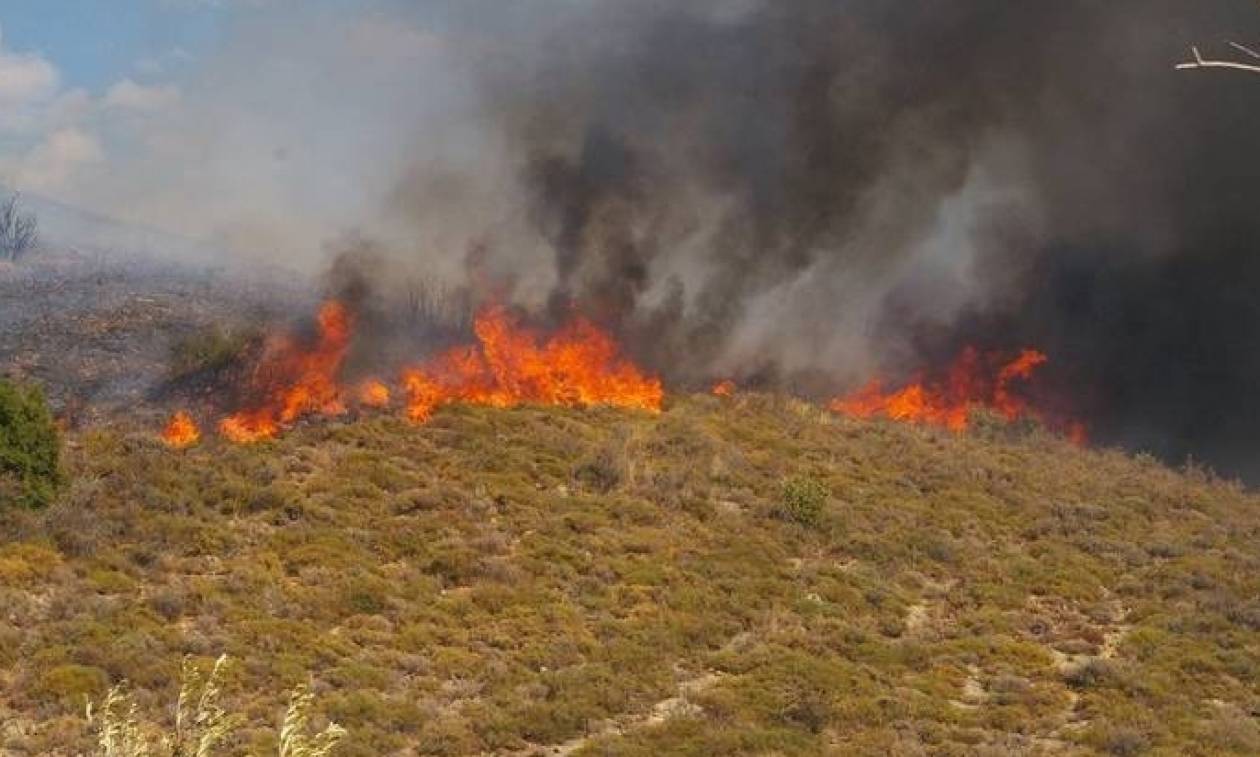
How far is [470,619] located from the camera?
24.8 meters

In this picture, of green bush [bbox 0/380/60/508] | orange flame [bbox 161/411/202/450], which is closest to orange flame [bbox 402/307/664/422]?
orange flame [bbox 161/411/202/450]

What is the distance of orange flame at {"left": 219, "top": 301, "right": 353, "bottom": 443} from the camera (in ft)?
116

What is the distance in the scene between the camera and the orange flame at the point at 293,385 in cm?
3522

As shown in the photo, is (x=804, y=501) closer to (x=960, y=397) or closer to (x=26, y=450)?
(x=26, y=450)

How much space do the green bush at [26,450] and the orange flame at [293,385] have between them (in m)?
6.94

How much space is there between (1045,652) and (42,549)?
2422 centimetres

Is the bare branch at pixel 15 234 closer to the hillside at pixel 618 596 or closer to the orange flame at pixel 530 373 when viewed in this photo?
the orange flame at pixel 530 373

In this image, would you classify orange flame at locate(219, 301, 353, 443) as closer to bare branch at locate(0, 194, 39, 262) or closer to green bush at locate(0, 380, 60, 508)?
green bush at locate(0, 380, 60, 508)

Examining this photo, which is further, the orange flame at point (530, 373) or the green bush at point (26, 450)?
the orange flame at point (530, 373)

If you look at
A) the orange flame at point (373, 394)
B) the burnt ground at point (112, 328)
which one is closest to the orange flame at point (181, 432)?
the burnt ground at point (112, 328)

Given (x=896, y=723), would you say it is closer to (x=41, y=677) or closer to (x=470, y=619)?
(x=470, y=619)

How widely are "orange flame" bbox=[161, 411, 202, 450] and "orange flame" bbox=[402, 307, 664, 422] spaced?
7928 millimetres

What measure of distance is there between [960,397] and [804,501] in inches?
961

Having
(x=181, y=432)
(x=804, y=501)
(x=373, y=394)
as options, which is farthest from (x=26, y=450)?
(x=804, y=501)
